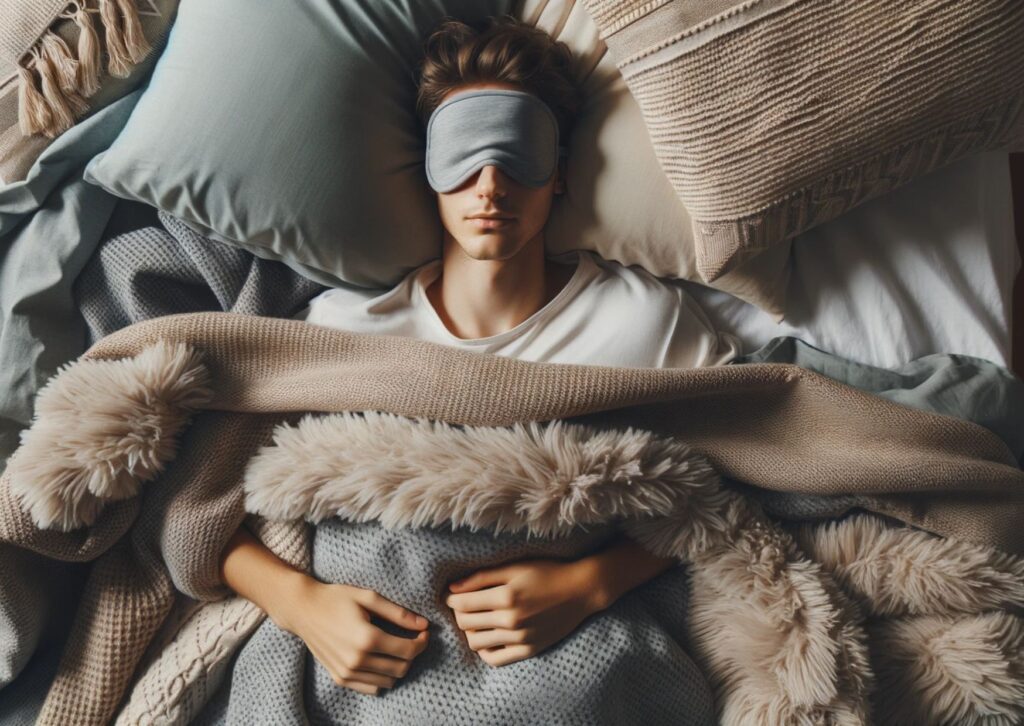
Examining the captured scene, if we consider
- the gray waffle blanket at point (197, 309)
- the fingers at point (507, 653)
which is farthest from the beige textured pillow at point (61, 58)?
the fingers at point (507, 653)

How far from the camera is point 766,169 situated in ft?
2.75

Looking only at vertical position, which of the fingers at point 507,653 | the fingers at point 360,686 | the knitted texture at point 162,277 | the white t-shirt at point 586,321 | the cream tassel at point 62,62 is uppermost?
→ the cream tassel at point 62,62

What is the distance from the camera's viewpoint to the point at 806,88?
0.81m

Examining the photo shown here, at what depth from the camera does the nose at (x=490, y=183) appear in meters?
0.89

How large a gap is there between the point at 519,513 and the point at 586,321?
32 cm

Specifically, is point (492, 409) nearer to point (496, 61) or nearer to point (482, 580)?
point (482, 580)

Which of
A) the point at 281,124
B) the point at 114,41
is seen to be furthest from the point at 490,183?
the point at 114,41

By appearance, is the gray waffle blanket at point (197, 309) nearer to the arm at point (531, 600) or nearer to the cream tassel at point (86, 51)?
the arm at point (531, 600)

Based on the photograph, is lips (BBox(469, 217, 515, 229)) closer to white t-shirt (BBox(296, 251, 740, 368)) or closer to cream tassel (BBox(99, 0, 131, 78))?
white t-shirt (BBox(296, 251, 740, 368))

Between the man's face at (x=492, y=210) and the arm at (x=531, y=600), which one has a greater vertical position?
the man's face at (x=492, y=210)

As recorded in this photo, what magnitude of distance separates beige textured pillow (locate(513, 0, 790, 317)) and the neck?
73mm

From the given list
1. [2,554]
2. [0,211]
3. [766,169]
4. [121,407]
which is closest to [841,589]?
[766,169]

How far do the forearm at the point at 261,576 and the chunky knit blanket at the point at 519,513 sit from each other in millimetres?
20

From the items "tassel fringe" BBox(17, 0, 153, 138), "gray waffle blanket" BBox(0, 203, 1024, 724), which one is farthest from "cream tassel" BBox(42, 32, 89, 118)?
"gray waffle blanket" BBox(0, 203, 1024, 724)
